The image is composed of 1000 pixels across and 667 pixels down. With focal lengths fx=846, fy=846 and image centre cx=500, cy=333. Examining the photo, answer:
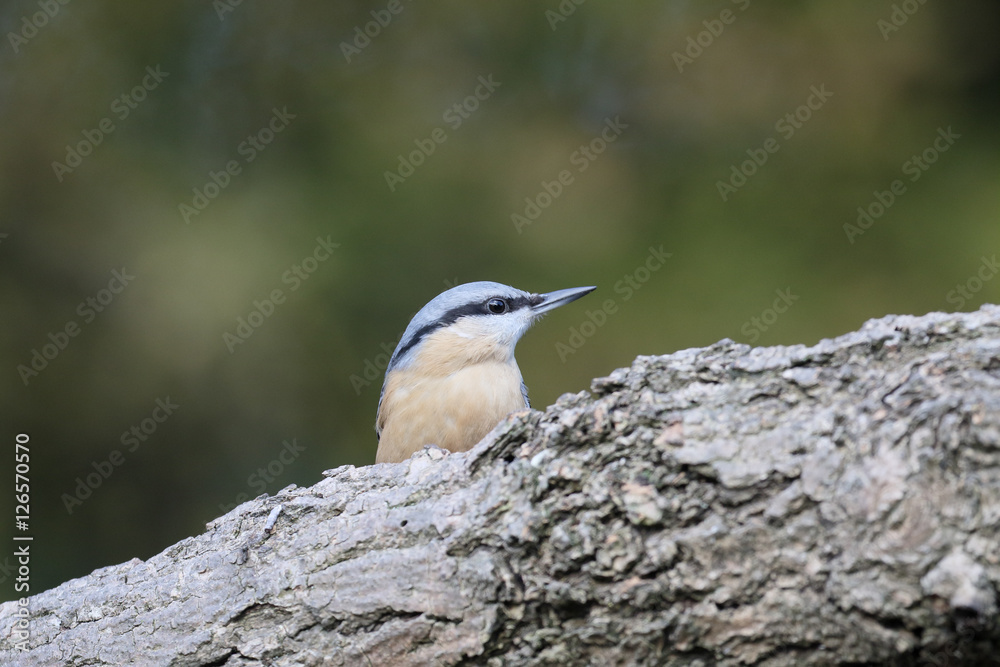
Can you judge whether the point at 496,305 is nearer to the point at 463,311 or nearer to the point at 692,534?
the point at 463,311

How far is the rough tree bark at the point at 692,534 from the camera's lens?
5.03ft

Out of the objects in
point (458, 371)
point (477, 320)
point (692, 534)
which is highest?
point (477, 320)

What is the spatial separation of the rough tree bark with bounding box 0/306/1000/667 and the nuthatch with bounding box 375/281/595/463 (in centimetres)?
133

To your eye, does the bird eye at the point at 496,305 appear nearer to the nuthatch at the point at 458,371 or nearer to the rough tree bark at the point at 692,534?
the nuthatch at the point at 458,371

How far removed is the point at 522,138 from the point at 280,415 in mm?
2295

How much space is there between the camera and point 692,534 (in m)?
1.70

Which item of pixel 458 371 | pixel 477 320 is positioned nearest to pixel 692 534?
pixel 458 371

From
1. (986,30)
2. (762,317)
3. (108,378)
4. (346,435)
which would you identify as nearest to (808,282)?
(762,317)

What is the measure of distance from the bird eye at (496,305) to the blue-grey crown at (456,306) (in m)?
0.01

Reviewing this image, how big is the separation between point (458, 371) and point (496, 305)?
15.3 inches

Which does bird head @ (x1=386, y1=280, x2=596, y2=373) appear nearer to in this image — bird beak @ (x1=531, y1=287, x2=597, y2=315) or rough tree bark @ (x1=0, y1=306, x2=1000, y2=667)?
bird beak @ (x1=531, y1=287, x2=597, y2=315)

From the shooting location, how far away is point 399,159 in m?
5.23

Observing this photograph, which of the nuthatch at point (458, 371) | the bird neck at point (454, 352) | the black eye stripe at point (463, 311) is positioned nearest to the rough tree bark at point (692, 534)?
the nuthatch at point (458, 371)

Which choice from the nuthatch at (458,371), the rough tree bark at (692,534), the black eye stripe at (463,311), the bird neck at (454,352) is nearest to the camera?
the rough tree bark at (692,534)
